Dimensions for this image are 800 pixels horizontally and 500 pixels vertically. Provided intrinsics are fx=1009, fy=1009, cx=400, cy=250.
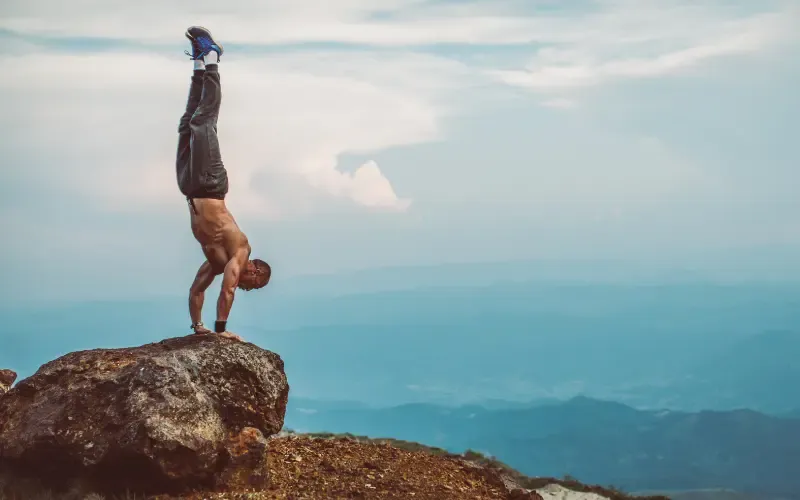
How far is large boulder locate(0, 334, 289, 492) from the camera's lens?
11.2 m

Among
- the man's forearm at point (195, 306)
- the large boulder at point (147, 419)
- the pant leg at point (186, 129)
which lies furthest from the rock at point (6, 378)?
the pant leg at point (186, 129)

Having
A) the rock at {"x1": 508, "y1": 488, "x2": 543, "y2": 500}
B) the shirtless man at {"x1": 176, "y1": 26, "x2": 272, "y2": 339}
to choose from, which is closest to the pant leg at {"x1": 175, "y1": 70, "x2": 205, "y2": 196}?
the shirtless man at {"x1": 176, "y1": 26, "x2": 272, "y2": 339}

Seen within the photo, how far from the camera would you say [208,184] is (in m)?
12.9

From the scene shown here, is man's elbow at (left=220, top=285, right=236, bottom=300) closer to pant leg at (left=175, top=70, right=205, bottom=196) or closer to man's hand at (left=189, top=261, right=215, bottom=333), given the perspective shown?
man's hand at (left=189, top=261, right=215, bottom=333)

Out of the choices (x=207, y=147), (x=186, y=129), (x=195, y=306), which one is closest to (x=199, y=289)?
(x=195, y=306)

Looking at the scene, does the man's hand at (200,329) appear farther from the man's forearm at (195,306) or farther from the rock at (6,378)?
the rock at (6,378)

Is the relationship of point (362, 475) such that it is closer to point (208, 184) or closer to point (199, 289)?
point (199, 289)

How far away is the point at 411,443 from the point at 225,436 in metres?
6.23

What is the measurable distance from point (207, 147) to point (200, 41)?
1375 millimetres

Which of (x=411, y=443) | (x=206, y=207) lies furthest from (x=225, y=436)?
(x=411, y=443)

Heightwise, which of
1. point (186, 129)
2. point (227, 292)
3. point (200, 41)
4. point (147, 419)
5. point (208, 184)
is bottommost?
point (147, 419)

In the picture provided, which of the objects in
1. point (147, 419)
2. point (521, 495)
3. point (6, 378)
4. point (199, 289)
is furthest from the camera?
point (6, 378)

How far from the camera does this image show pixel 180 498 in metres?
11.3

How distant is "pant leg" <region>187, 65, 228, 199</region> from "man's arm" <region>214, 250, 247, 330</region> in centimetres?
88
